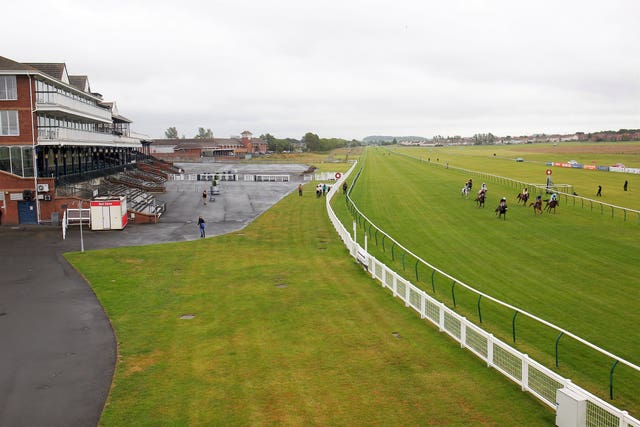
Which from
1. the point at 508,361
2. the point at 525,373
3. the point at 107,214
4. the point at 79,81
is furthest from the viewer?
the point at 79,81

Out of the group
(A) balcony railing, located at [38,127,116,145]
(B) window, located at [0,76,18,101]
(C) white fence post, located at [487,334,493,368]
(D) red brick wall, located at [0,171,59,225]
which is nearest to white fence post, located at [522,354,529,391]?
(C) white fence post, located at [487,334,493,368]

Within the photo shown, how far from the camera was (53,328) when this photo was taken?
15.7 meters

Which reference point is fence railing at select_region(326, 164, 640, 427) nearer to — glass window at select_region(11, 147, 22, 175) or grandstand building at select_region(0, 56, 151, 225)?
grandstand building at select_region(0, 56, 151, 225)

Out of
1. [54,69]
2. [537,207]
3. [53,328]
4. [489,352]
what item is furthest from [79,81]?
[489,352]

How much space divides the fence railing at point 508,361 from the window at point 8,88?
31.5 m

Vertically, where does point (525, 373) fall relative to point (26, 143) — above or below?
below

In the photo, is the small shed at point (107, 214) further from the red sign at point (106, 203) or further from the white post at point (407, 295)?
the white post at point (407, 295)

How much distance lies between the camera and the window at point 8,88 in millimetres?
Result: 36562

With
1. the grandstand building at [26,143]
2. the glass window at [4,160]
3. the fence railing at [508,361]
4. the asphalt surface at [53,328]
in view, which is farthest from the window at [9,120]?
the fence railing at [508,361]

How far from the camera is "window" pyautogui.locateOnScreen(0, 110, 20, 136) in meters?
37.0

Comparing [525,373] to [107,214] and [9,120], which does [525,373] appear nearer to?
[107,214]

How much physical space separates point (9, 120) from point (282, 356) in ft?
109

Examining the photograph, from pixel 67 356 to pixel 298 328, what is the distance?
6.15m

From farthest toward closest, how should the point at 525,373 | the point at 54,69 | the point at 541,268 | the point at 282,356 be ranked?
1. the point at 54,69
2. the point at 541,268
3. the point at 282,356
4. the point at 525,373
